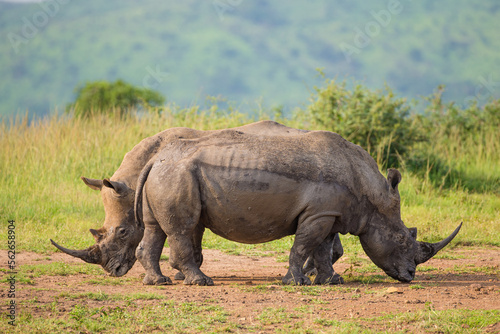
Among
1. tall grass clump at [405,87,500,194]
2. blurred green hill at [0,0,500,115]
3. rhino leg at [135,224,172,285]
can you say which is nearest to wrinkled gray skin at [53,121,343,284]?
rhino leg at [135,224,172,285]

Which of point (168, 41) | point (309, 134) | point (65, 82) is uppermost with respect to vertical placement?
point (168, 41)

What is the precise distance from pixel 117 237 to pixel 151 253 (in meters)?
0.63

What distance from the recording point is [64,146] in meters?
13.9

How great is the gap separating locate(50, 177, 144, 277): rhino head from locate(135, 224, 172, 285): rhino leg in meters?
0.40

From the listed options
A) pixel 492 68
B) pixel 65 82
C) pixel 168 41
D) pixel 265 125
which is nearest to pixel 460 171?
pixel 265 125

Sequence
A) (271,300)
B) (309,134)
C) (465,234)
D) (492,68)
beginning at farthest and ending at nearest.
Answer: (492,68) < (465,234) < (309,134) < (271,300)

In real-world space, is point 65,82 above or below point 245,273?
above

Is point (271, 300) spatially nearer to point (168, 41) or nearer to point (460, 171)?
point (460, 171)

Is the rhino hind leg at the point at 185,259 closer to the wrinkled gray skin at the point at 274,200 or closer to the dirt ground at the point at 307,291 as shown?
the wrinkled gray skin at the point at 274,200

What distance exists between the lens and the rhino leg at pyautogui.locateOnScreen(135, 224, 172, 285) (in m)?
7.19

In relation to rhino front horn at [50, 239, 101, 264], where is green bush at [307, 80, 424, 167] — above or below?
above

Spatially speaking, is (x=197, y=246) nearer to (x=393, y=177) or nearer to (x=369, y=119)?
(x=393, y=177)

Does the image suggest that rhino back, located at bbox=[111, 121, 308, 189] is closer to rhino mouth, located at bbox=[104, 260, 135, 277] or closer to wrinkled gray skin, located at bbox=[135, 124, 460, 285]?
wrinkled gray skin, located at bbox=[135, 124, 460, 285]

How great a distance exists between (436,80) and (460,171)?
77.0 m
